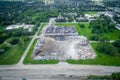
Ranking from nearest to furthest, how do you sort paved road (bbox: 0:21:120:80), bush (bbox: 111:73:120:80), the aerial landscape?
1. bush (bbox: 111:73:120:80)
2. paved road (bbox: 0:21:120:80)
3. the aerial landscape

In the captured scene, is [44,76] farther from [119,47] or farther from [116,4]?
[116,4]

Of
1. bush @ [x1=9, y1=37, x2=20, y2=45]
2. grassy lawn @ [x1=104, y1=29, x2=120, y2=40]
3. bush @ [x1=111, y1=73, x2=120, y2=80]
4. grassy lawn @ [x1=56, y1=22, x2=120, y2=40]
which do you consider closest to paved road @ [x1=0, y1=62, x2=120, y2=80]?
bush @ [x1=111, y1=73, x2=120, y2=80]

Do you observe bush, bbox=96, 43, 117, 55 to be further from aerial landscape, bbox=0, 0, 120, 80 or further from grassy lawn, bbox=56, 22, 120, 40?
grassy lawn, bbox=56, 22, 120, 40

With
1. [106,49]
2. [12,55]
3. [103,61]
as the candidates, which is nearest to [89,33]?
[106,49]

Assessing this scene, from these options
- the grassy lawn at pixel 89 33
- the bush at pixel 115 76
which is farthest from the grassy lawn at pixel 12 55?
the bush at pixel 115 76

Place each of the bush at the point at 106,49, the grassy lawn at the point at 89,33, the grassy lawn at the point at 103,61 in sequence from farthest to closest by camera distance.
Result: the grassy lawn at the point at 89,33 → the bush at the point at 106,49 → the grassy lawn at the point at 103,61

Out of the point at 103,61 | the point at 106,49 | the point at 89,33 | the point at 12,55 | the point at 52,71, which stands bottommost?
the point at 52,71

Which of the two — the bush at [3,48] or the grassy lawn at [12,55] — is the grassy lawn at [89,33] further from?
the bush at [3,48]

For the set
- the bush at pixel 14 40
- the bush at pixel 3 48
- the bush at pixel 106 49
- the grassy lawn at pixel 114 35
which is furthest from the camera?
the grassy lawn at pixel 114 35

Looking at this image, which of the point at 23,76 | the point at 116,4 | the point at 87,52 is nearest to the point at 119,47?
the point at 87,52

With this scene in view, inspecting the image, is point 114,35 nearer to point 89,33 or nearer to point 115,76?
point 89,33
